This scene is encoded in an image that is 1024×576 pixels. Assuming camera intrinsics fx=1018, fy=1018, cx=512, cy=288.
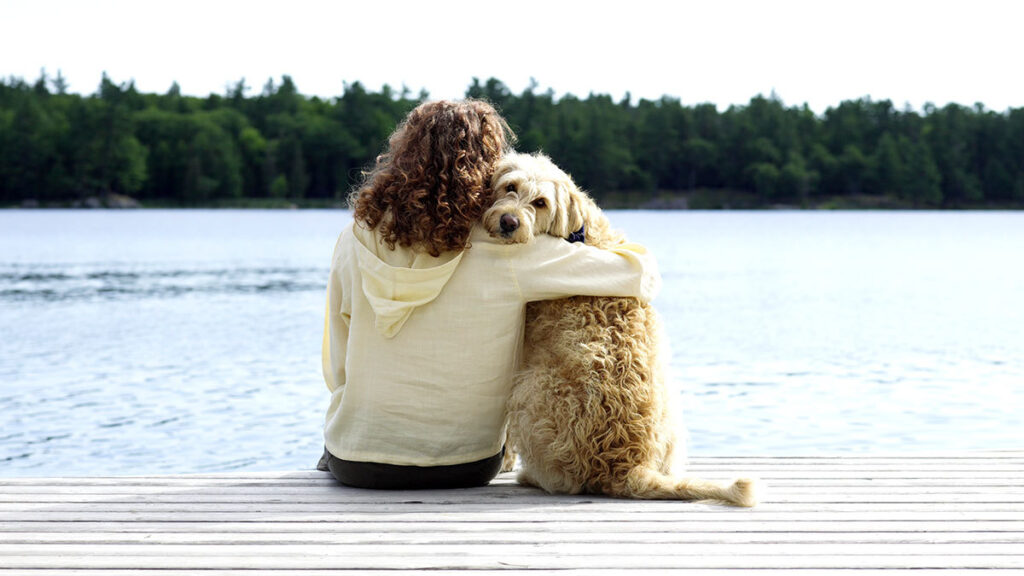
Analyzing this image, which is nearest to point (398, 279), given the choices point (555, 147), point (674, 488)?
point (674, 488)

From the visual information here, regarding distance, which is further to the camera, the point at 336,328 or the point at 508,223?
the point at 336,328

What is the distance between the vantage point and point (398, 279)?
3.44m

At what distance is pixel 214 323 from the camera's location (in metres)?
17.1

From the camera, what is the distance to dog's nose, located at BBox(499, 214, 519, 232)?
3.33m

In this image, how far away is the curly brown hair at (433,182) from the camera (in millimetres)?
3414

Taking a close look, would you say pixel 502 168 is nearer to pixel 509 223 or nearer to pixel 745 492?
pixel 509 223

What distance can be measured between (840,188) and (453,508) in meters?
93.9

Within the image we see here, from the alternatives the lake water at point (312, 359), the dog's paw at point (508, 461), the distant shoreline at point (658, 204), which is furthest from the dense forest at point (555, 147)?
the dog's paw at point (508, 461)

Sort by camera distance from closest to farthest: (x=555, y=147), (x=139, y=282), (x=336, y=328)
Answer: (x=336, y=328) < (x=139, y=282) < (x=555, y=147)

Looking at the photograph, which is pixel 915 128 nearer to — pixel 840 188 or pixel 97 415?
pixel 840 188

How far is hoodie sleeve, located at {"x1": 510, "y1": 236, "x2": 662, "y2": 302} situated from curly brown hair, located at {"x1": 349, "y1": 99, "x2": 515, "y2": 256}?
23cm

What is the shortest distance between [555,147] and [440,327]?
86896mm

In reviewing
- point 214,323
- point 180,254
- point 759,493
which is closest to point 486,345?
point 759,493

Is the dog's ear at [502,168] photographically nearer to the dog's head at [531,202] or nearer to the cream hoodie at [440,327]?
the dog's head at [531,202]
